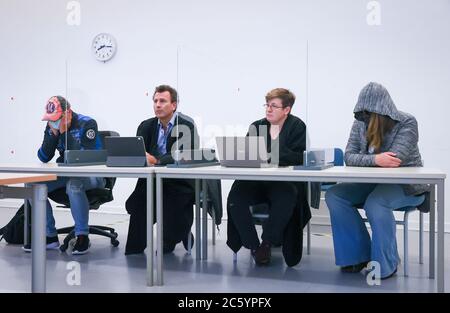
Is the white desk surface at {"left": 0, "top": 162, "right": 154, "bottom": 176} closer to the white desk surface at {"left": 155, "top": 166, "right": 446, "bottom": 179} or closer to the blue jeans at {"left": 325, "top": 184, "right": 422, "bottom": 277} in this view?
the white desk surface at {"left": 155, "top": 166, "right": 446, "bottom": 179}

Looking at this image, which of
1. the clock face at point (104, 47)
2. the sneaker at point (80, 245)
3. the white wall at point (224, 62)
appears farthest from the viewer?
the clock face at point (104, 47)

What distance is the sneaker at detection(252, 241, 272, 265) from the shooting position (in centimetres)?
276

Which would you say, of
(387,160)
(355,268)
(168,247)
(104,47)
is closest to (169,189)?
(168,247)

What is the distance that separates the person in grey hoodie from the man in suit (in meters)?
0.88

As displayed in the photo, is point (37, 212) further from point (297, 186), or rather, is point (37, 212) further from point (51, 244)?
point (51, 244)

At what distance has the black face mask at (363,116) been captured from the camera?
103 inches

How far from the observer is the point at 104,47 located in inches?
200

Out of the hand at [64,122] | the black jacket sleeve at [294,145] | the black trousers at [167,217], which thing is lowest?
the black trousers at [167,217]

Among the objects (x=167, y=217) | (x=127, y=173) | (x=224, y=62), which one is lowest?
(x=167, y=217)

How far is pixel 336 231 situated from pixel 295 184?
0.37 meters

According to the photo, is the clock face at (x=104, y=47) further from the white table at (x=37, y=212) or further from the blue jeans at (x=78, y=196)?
the white table at (x=37, y=212)

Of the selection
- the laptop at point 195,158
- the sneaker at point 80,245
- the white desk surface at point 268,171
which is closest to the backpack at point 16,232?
the sneaker at point 80,245

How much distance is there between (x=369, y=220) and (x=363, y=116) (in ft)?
1.80
